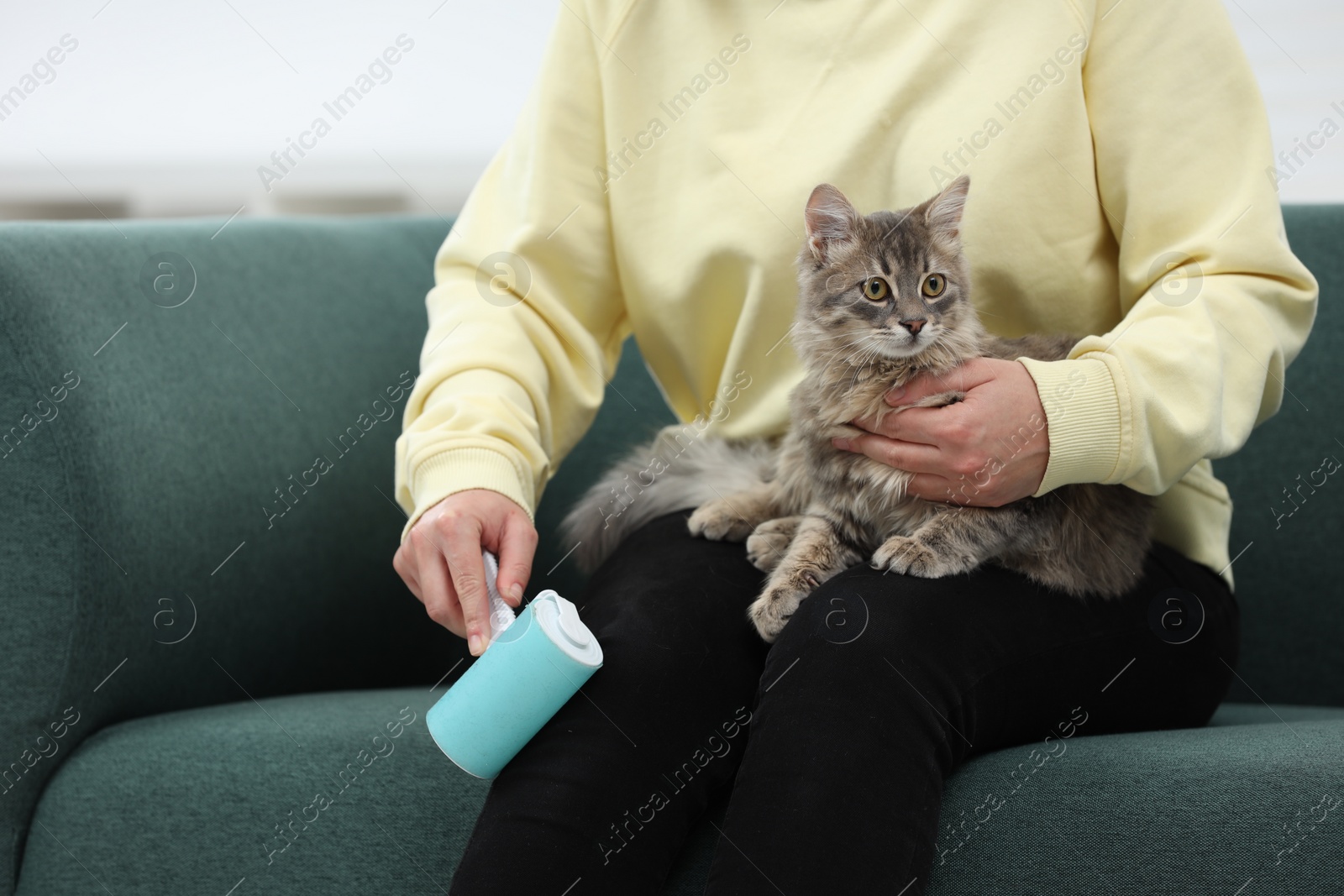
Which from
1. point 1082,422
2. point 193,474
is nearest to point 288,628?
point 193,474

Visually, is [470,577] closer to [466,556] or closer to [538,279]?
[466,556]

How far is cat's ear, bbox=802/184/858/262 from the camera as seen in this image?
3.77 feet

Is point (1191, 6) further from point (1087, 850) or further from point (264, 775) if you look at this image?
point (264, 775)

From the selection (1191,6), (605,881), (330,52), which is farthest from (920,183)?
(330,52)

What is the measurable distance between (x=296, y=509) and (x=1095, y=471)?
3.94ft

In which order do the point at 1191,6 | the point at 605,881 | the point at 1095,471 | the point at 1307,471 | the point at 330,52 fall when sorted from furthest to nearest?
1. the point at 330,52
2. the point at 1307,471
3. the point at 1191,6
4. the point at 1095,471
5. the point at 605,881

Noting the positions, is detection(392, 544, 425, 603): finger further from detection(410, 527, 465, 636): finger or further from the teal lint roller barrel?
the teal lint roller barrel

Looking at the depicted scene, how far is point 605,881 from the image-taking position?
899mm

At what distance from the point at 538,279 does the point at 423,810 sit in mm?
732

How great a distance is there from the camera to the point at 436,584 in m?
1.08

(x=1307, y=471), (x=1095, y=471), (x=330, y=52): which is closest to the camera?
(x=1095, y=471)

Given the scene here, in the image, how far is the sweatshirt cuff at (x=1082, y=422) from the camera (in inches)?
40.6

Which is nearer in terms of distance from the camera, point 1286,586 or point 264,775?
point 264,775

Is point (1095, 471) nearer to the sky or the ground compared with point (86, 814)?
nearer to the sky
